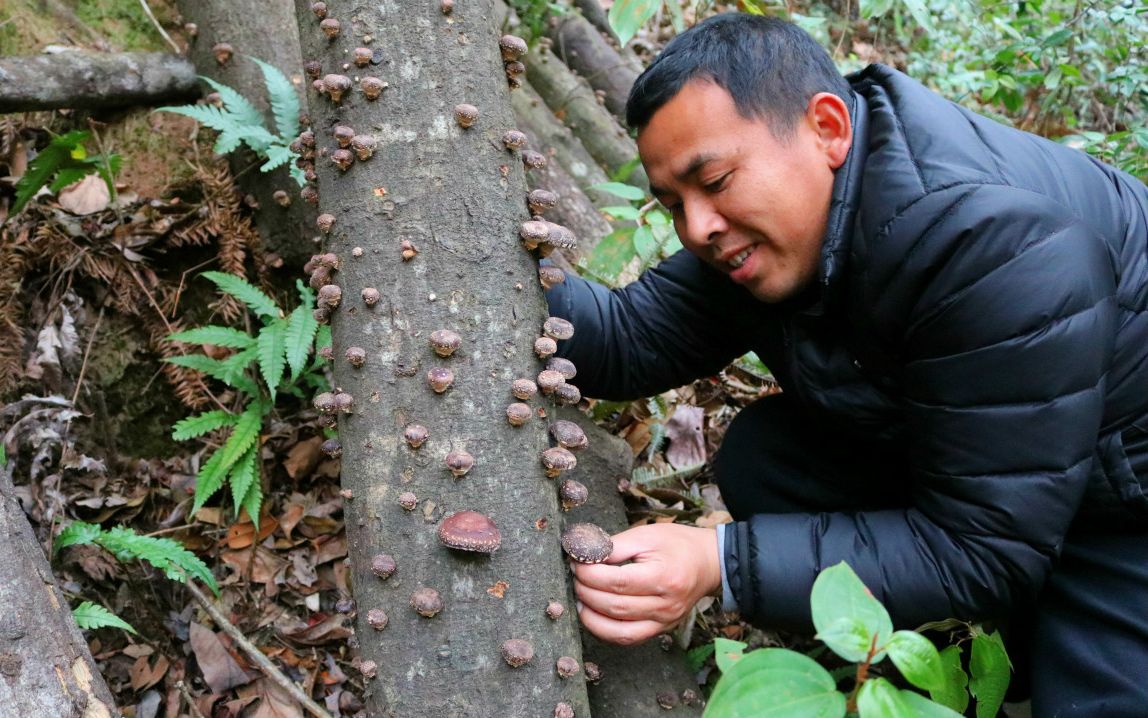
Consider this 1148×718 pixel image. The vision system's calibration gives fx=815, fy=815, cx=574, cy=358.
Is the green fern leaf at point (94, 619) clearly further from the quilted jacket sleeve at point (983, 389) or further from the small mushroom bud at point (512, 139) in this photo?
the quilted jacket sleeve at point (983, 389)

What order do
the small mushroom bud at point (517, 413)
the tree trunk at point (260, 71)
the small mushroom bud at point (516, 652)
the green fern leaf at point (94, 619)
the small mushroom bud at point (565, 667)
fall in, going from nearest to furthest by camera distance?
the small mushroom bud at point (516, 652)
the small mushroom bud at point (565, 667)
the small mushroom bud at point (517, 413)
the green fern leaf at point (94, 619)
the tree trunk at point (260, 71)

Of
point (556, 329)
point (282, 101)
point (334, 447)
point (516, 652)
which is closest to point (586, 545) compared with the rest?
point (516, 652)

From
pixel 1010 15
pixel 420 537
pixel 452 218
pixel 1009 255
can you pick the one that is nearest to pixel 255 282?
pixel 452 218

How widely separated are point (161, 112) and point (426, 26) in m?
3.57

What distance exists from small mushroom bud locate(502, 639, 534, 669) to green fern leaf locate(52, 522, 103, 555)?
246 cm

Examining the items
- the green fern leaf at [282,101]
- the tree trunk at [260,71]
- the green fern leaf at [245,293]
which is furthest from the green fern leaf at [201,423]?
the green fern leaf at [282,101]

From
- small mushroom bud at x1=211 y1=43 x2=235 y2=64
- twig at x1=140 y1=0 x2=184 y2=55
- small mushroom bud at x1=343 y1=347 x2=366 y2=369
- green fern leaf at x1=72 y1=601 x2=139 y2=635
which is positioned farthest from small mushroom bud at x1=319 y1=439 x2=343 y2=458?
twig at x1=140 y1=0 x2=184 y2=55

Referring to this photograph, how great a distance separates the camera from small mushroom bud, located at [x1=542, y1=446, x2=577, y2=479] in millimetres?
2898

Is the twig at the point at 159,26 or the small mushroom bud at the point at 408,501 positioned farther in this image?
the twig at the point at 159,26

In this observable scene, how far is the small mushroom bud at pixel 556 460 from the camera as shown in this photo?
2.90m

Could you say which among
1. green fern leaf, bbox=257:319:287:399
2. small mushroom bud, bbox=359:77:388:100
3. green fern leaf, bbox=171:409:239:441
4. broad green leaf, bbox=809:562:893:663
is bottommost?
green fern leaf, bbox=171:409:239:441

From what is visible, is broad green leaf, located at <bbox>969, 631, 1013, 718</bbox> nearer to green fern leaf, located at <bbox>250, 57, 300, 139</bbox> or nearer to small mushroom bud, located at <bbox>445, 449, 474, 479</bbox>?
small mushroom bud, located at <bbox>445, 449, 474, 479</bbox>

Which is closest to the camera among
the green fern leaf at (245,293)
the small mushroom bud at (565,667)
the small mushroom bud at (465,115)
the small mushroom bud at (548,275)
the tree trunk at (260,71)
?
the small mushroom bud at (565,667)

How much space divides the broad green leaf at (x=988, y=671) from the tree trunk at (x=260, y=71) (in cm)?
446
